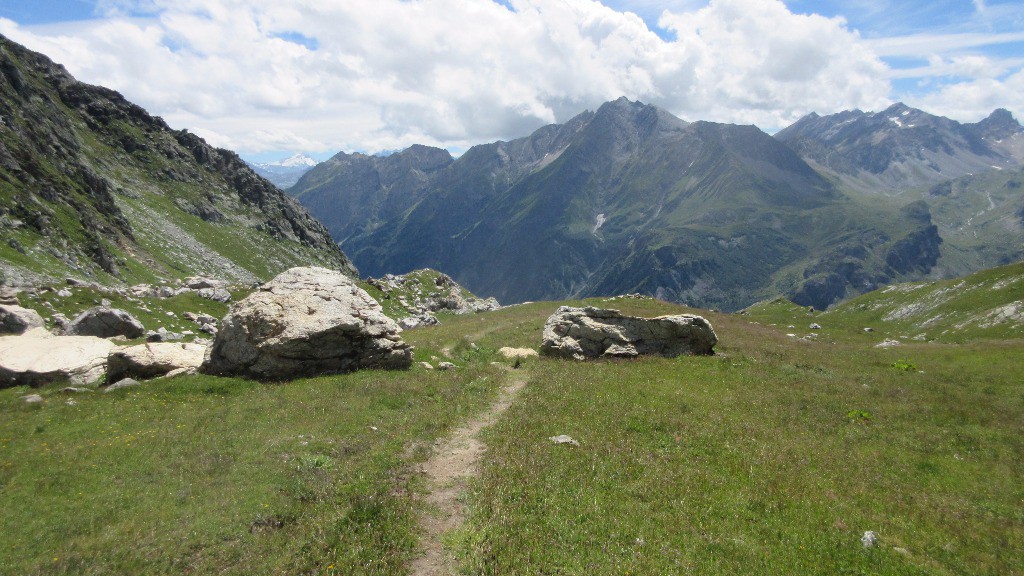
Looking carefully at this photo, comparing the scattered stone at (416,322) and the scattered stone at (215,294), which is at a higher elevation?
the scattered stone at (215,294)

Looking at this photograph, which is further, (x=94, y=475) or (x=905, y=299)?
(x=905, y=299)

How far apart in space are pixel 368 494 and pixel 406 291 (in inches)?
3803

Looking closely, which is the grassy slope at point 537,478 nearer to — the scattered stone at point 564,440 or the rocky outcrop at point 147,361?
the scattered stone at point 564,440

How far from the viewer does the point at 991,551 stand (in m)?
13.3

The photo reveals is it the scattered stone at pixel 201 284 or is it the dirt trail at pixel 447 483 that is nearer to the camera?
the dirt trail at pixel 447 483

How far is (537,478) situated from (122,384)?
21.7 meters

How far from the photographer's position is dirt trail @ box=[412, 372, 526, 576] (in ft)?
39.3

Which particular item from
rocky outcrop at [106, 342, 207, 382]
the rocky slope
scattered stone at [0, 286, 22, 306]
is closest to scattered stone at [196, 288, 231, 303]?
scattered stone at [0, 286, 22, 306]

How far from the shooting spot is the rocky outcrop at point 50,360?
24250mm

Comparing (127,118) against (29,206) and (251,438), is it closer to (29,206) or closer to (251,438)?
(29,206)

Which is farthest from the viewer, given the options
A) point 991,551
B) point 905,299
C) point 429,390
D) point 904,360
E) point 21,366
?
point 905,299

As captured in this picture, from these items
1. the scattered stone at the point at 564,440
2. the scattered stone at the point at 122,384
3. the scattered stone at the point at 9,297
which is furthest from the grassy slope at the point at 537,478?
the scattered stone at the point at 9,297

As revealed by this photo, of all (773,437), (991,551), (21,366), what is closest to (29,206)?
(21,366)

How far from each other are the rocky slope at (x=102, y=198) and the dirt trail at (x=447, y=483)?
6636 cm
